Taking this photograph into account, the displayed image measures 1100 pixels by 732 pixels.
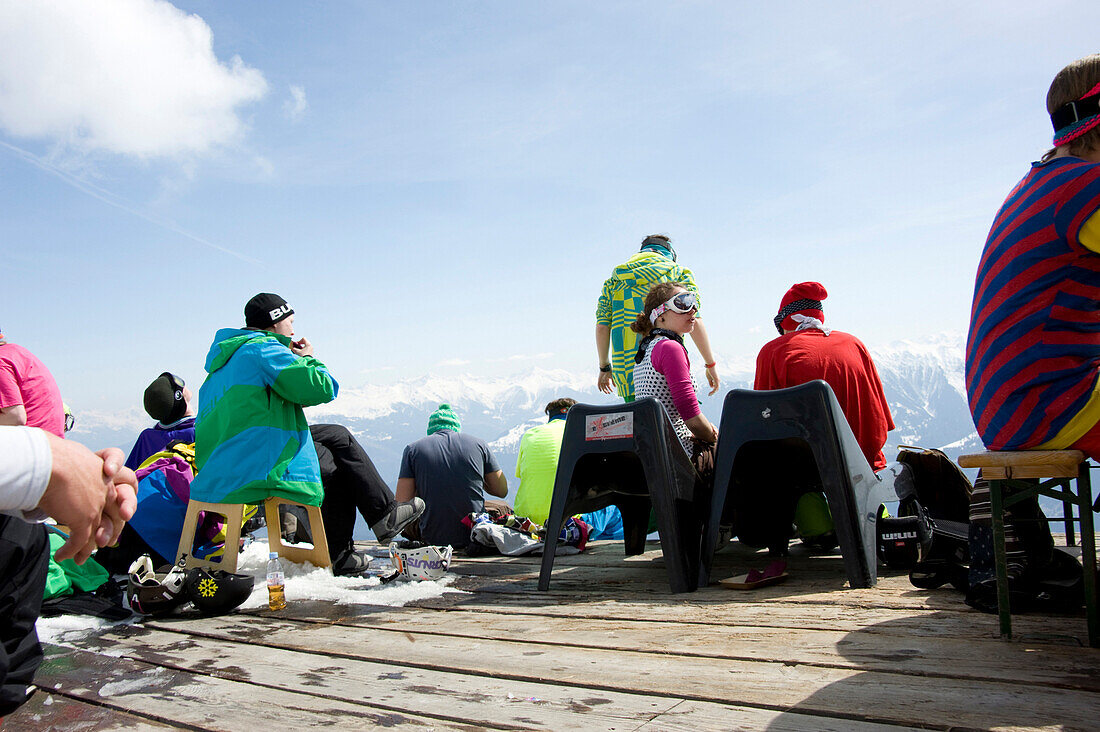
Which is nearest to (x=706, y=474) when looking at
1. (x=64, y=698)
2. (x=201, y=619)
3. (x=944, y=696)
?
(x=944, y=696)

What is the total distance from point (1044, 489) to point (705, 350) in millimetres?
3966

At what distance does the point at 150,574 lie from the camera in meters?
3.37

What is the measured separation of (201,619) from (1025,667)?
319cm

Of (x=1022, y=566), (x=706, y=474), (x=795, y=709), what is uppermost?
(x=706, y=474)

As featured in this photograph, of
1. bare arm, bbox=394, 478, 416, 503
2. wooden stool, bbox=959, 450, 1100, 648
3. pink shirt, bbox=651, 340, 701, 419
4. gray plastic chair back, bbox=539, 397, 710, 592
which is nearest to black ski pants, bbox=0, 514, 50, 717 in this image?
gray plastic chair back, bbox=539, 397, 710, 592

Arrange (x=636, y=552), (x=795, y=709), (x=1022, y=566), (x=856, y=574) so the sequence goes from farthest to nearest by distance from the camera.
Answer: (x=636, y=552) < (x=856, y=574) < (x=1022, y=566) < (x=795, y=709)

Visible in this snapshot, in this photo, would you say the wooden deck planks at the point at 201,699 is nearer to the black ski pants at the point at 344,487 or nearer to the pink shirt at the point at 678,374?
the black ski pants at the point at 344,487

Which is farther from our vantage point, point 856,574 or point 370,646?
point 856,574

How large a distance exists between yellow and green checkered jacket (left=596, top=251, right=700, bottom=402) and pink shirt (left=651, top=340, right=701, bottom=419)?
1.95 meters

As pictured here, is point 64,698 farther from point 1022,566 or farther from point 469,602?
point 1022,566

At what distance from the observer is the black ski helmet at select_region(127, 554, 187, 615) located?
3252 mm

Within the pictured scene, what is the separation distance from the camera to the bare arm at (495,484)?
6.20 meters

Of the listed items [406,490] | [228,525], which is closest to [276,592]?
[228,525]

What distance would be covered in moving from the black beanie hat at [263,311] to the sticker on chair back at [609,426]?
74.4 inches
